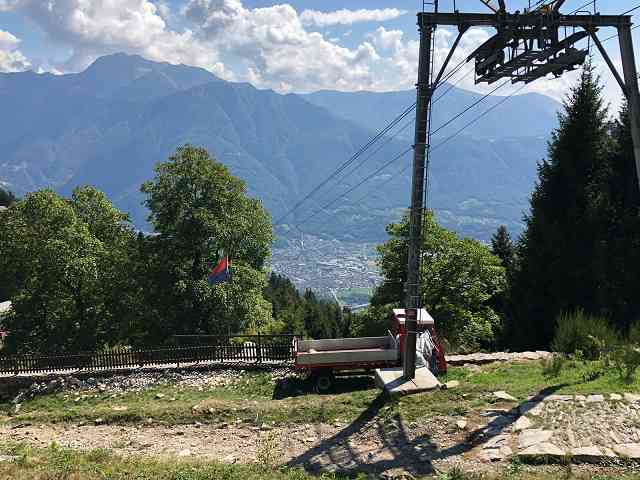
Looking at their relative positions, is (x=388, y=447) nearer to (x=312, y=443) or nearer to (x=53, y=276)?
(x=312, y=443)

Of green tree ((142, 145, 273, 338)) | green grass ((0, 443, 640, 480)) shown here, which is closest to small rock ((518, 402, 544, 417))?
green grass ((0, 443, 640, 480))

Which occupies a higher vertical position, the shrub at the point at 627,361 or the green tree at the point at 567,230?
the green tree at the point at 567,230

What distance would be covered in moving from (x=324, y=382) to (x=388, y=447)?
652cm

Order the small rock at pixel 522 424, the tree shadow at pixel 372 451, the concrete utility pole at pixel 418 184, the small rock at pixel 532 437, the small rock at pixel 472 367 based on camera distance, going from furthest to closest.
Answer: the small rock at pixel 472 367, the concrete utility pole at pixel 418 184, the small rock at pixel 522 424, the tree shadow at pixel 372 451, the small rock at pixel 532 437

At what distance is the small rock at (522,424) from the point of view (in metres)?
10.6

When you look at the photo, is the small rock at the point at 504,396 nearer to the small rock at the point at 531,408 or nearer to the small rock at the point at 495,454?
the small rock at the point at 531,408

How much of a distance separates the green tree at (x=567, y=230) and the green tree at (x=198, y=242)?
48.8ft

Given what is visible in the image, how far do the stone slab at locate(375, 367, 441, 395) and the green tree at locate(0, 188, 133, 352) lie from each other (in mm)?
21280

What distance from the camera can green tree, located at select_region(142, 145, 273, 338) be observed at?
95.5ft

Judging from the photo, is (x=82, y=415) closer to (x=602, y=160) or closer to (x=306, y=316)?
(x=602, y=160)

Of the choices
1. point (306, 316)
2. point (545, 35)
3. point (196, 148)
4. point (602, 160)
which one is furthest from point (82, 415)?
point (306, 316)

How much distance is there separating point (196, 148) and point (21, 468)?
77.5 feet

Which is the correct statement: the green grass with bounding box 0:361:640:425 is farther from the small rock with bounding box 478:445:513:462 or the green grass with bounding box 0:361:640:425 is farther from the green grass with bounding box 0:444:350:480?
the green grass with bounding box 0:444:350:480

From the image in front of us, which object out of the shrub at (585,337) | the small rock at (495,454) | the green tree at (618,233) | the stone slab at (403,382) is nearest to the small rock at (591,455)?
the small rock at (495,454)
